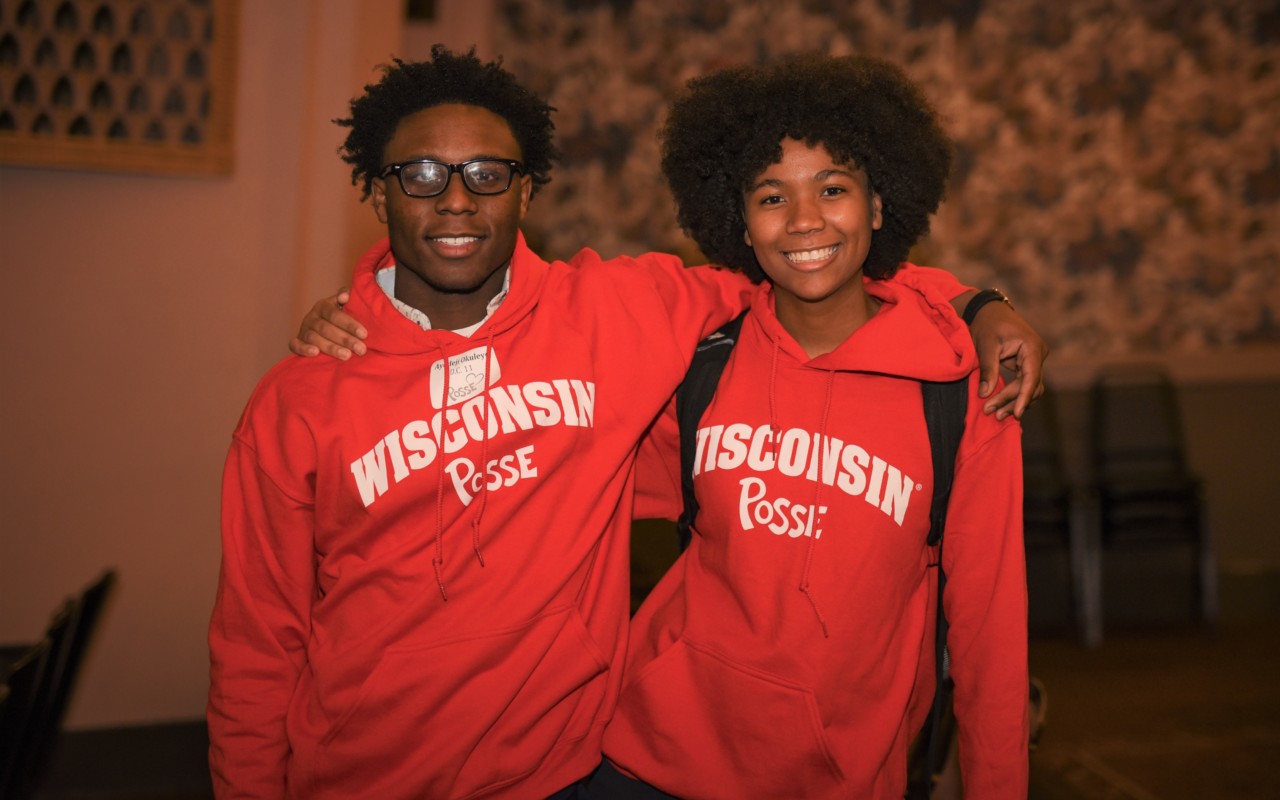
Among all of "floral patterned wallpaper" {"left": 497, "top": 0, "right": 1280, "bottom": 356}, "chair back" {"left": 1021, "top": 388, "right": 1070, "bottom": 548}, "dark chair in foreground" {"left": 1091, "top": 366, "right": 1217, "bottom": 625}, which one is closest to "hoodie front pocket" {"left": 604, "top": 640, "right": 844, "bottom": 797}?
"chair back" {"left": 1021, "top": 388, "right": 1070, "bottom": 548}

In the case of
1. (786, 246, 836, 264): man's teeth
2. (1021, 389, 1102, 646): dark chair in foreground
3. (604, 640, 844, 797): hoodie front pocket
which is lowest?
(1021, 389, 1102, 646): dark chair in foreground

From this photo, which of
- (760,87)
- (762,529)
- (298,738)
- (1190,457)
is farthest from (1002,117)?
(298,738)

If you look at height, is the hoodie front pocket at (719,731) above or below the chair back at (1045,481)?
above

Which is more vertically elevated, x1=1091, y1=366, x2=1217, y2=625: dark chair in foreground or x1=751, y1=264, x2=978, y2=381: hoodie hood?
x1=751, y1=264, x2=978, y2=381: hoodie hood

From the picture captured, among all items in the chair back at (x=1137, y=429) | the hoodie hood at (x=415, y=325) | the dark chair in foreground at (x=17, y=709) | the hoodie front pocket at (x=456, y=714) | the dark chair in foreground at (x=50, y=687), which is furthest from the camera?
the chair back at (x=1137, y=429)

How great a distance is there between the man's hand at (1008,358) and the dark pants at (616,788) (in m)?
0.78

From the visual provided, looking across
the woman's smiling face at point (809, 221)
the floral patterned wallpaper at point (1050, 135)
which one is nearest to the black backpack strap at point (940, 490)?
the woman's smiling face at point (809, 221)

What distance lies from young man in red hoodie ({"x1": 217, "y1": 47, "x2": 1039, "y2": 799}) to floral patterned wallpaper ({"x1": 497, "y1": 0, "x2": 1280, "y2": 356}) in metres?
3.37

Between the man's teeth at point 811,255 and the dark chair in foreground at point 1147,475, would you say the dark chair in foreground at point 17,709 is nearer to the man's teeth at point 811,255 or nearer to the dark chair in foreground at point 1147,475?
the man's teeth at point 811,255

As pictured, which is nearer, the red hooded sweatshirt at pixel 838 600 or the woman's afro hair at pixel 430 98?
the red hooded sweatshirt at pixel 838 600

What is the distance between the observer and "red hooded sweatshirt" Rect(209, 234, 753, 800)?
1493 millimetres

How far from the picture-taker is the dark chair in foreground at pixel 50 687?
6.43 feet

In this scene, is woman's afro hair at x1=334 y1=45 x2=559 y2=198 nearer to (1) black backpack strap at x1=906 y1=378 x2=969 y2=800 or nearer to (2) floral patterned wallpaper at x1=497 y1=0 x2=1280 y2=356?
(1) black backpack strap at x1=906 y1=378 x2=969 y2=800

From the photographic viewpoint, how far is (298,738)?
1536 millimetres
